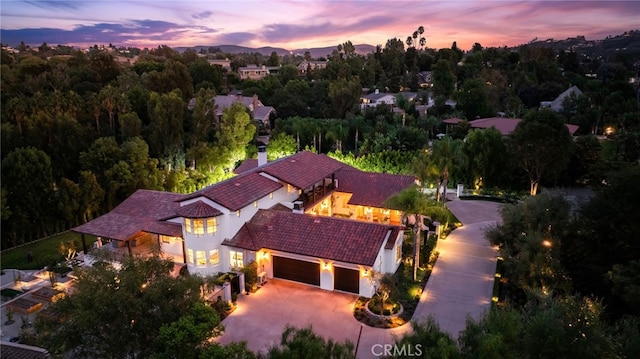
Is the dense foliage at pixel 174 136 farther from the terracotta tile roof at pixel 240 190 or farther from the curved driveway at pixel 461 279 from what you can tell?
the terracotta tile roof at pixel 240 190

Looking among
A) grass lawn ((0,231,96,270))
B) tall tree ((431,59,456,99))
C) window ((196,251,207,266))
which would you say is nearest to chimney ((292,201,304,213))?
window ((196,251,207,266))

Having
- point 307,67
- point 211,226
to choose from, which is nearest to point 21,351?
point 211,226

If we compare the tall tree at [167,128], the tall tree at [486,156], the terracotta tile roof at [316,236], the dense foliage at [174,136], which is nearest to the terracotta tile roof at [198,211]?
the terracotta tile roof at [316,236]

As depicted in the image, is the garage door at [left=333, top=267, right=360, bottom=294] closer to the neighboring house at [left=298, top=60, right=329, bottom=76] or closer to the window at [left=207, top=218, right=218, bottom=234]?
the window at [left=207, top=218, right=218, bottom=234]

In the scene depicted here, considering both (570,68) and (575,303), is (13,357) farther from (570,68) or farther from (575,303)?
(570,68)

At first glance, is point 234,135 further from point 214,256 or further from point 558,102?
point 558,102
